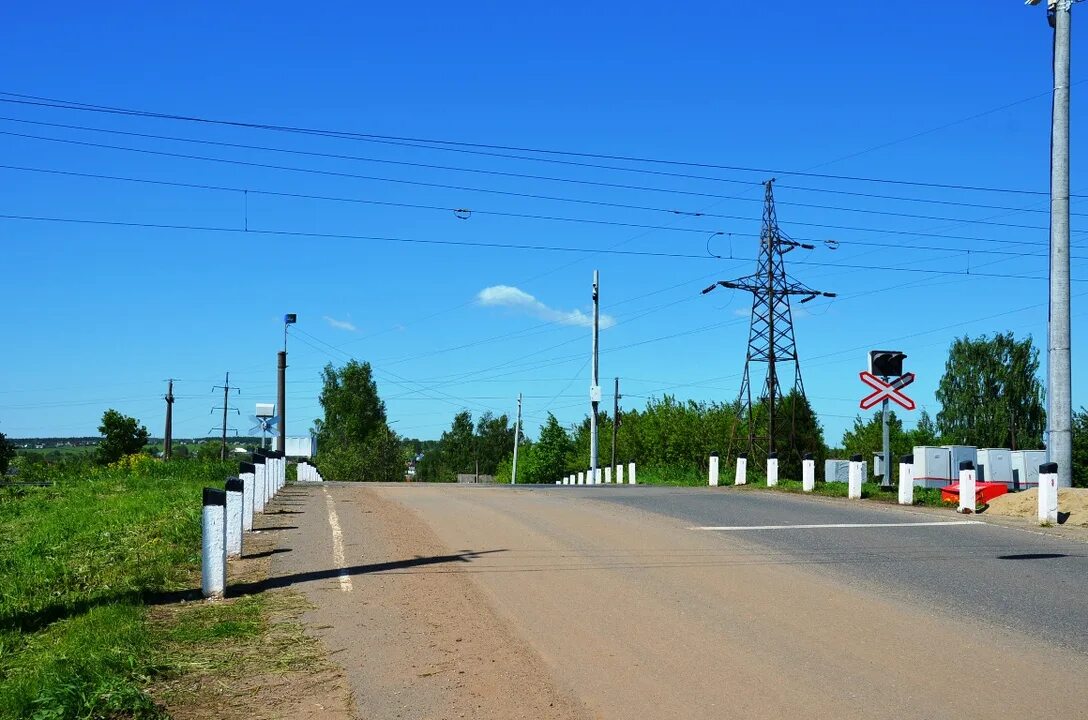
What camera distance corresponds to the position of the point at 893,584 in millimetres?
9859

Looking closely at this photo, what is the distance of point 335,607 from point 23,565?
6.75 meters

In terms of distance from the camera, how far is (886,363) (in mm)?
21531

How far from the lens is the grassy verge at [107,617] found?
5.90 m

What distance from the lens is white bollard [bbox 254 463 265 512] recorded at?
16.0m

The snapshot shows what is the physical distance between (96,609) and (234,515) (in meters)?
2.58

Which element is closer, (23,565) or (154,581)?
(154,581)

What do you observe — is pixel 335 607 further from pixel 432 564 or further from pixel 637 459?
pixel 637 459

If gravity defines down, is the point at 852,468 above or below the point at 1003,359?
below

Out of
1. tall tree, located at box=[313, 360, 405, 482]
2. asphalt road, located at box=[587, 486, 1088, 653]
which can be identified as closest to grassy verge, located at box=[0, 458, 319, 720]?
asphalt road, located at box=[587, 486, 1088, 653]

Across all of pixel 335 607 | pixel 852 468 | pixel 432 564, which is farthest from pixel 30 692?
pixel 852 468

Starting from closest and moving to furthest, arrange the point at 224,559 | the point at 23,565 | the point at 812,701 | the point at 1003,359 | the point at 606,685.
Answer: the point at 812,701, the point at 606,685, the point at 224,559, the point at 23,565, the point at 1003,359

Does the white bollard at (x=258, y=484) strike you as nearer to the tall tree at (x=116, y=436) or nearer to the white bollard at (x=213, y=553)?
the white bollard at (x=213, y=553)

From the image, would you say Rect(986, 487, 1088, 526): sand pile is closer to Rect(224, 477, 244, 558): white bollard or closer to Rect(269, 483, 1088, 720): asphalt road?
Rect(269, 483, 1088, 720): asphalt road

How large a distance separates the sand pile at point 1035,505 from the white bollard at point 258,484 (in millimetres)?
11815
